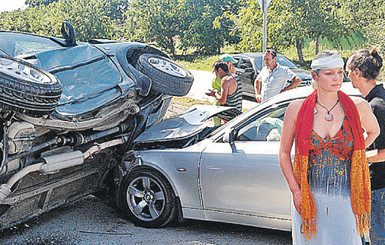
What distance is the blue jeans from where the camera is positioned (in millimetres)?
3309

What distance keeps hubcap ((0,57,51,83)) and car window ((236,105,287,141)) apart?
1.92 m

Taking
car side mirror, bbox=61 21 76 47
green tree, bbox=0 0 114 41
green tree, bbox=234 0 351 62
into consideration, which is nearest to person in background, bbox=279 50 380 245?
car side mirror, bbox=61 21 76 47

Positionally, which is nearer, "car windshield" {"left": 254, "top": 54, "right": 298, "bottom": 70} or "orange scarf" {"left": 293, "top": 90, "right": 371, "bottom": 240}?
"orange scarf" {"left": 293, "top": 90, "right": 371, "bottom": 240}

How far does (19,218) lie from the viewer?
4.64 m

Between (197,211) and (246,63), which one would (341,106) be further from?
(246,63)

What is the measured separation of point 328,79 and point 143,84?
3.14m

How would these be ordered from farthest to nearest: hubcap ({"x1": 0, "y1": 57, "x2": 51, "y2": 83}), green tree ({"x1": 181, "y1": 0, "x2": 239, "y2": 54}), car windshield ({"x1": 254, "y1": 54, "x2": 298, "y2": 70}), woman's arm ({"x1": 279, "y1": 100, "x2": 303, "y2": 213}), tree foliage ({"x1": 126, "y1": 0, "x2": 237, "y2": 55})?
1. tree foliage ({"x1": 126, "y1": 0, "x2": 237, "y2": 55})
2. green tree ({"x1": 181, "y1": 0, "x2": 239, "y2": 54})
3. car windshield ({"x1": 254, "y1": 54, "x2": 298, "y2": 70})
4. hubcap ({"x1": 0, "y1": 57, "x2": 51, "y2": 83})
5. woman's arm ({"x1": 279, "y1": 100, "x2": 303, "y2": 213})

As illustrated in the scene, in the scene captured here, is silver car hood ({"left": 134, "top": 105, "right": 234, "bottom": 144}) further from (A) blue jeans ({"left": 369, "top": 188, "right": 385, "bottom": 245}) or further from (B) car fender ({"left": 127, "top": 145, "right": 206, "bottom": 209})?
(A) blue jeans ({"left": 369, "top": 188, "right": 385, "bottom": 245})

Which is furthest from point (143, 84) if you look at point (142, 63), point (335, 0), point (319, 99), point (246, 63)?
point (335, 0)

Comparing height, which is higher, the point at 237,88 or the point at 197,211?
the point at 237,88

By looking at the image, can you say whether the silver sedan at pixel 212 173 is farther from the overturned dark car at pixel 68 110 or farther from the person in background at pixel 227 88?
the person in background at pixel 227 88

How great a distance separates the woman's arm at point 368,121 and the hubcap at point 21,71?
268cm

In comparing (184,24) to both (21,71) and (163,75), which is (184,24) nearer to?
(163,75)

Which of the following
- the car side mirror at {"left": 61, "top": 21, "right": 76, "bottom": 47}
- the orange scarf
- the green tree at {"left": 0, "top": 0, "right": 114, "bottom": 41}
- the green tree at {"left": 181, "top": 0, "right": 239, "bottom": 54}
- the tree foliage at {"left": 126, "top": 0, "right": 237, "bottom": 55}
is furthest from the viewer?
the green tree at {"left": 0, "top": 0, "right": 114, "bottom": 41}
